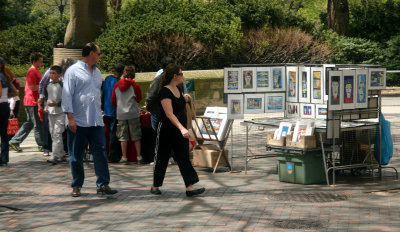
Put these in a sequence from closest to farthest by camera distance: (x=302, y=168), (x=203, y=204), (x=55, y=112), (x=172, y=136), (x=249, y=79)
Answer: (x=203, y=204) → (x=172, y=136) → (x=302, y=168) → (x=249, y=79) → (x=55, y=112)

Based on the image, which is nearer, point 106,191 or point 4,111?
point 106,191

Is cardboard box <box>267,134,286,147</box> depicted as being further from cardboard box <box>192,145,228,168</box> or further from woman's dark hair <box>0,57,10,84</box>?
woman's dark hair <box>0,57,10,84</box>

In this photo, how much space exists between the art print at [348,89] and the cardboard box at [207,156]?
230 cm

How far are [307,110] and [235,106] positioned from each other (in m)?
1.15

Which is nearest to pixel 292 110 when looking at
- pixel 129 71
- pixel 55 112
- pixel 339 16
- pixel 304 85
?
pixel 304 85

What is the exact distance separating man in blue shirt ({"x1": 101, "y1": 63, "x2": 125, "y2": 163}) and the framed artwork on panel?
316 cm

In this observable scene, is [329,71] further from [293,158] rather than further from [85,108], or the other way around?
[85,108]

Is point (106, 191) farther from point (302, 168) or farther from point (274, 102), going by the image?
point (274, 102)

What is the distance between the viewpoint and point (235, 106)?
11.5 metres

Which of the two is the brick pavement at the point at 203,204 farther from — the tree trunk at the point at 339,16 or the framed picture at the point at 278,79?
the tree trunk at the point at 339,16

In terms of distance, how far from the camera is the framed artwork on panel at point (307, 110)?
454 inches

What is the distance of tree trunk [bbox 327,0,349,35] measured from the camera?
104ft

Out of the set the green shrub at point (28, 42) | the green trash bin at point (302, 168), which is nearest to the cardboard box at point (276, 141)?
the green trash bin at point (302, 168)

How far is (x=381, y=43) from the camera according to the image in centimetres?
3331
